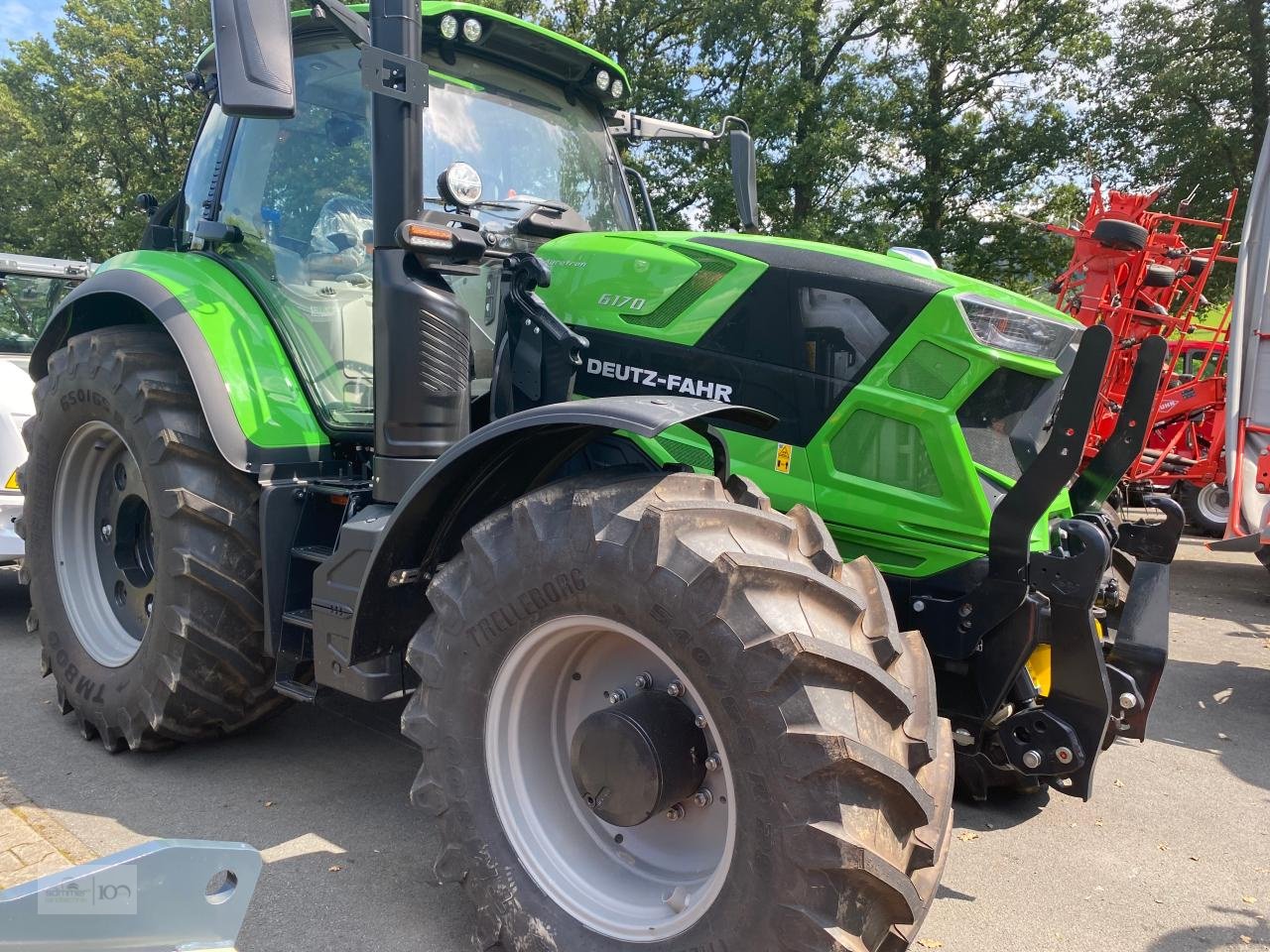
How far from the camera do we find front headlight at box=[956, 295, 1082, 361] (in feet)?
8.63

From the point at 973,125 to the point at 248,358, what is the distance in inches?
660

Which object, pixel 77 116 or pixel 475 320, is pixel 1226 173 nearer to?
pixel 475 320

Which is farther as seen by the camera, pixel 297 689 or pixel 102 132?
pixel 102 132

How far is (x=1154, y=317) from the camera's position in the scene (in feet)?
26.9

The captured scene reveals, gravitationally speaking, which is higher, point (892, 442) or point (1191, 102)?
point (1191, 102)

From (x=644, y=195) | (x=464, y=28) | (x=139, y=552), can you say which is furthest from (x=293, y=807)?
(x=644, y=195)

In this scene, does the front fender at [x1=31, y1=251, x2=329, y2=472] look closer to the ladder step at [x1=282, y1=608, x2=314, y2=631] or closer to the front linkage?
the ladder step at [x1=282, y1=608, x2=314, y2=631]

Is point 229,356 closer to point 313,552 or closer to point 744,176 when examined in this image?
point 313,552

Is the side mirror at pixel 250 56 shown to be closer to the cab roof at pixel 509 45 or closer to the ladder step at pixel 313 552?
the cab roof at pixel 509 45

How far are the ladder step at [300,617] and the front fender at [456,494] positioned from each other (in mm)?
142

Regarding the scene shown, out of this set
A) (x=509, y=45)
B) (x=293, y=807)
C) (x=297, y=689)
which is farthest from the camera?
(x=509, y=45)

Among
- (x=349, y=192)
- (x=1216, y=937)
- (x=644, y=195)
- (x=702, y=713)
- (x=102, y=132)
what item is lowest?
(x=1216, y=937)

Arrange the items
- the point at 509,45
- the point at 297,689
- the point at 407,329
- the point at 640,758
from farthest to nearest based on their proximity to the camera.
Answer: the point at 509,45, the point at 297,689, the point at 407,329, the point at 640,758

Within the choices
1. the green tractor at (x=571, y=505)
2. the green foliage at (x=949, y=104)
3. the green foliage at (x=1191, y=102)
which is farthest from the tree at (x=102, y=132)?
the green tractor at (x=571, y=505)
